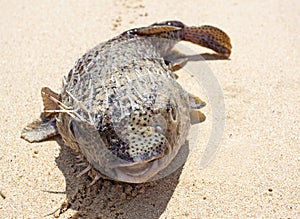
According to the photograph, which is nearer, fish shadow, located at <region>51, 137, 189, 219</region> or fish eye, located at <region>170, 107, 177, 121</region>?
fish eye, located at <region>170, 107, 177, 121</region>

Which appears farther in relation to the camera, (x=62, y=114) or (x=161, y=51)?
(x=161, y=51)

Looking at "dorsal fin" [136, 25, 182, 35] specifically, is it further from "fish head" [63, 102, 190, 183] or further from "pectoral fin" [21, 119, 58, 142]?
"fish head" [63, 102, 190, 183]

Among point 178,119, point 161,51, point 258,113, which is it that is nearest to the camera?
point 178,119

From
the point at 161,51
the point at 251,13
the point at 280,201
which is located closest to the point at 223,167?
the point at 280,201

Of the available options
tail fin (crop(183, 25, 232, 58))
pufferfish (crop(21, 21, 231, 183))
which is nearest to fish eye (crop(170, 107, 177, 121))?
pufferfish (crop(21, 21, 231, 183))

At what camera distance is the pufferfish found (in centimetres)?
291

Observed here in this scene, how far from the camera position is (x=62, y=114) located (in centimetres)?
362

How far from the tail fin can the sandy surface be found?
200mm

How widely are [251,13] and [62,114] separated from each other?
406cm

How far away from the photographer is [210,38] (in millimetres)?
5570

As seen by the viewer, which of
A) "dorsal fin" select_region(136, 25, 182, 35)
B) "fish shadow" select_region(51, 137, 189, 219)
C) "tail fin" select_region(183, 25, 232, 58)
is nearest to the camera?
"fish shadow" select_region(51, 137, 189, 219)

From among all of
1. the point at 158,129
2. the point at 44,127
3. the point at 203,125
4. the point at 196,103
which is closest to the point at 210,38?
the point at 196,103

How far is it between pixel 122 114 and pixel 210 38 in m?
2.94

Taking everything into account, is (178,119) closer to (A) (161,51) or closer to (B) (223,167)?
(B) (223,167)
